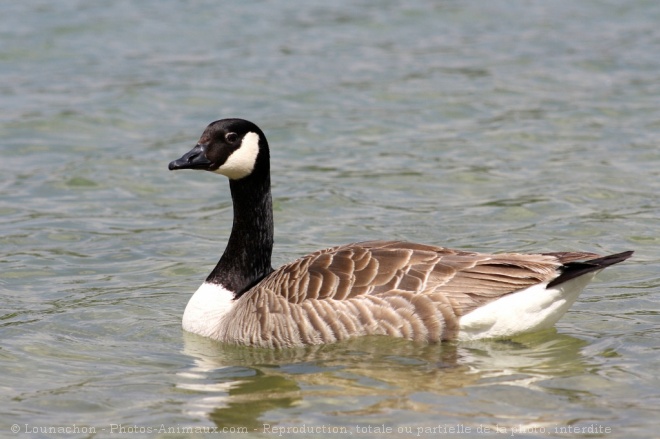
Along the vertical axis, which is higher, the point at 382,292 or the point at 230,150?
the point at 230,150

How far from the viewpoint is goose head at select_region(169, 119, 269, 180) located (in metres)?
9.35

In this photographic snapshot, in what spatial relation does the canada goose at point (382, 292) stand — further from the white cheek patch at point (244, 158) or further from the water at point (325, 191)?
the water at point (325, 191)

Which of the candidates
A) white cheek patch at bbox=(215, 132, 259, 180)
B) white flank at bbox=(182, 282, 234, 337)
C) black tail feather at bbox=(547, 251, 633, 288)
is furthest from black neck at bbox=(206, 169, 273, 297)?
black tail feather at bbox=(547, 251, 633, 288)

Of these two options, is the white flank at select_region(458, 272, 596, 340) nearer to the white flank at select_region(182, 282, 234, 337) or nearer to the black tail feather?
the black tail feather

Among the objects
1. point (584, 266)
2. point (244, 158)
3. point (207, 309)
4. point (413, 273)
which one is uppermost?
point (244, 158)

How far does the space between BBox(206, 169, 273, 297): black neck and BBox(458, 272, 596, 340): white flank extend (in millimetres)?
2170

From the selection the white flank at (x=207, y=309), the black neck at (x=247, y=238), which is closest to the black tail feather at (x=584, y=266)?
the black neck at (x=247, y=238)

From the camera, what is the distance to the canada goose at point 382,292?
28.2 ft

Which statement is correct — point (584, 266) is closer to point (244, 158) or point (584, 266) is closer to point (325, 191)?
point (244, 158)

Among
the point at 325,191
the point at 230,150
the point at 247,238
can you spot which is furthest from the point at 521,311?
the point at 325,191

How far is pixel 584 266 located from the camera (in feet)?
27.3

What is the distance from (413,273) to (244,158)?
1866 millimetres

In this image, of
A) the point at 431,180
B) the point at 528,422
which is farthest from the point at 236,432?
the point at 431,180

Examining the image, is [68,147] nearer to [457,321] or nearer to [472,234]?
[472,234]
